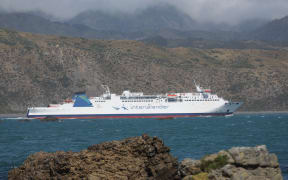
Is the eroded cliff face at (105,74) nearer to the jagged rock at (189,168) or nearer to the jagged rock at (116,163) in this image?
the jagged rock at (116,163)

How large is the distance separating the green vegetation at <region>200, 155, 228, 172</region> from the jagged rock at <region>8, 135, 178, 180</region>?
1.19 metres

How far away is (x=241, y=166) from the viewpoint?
15.4 metres

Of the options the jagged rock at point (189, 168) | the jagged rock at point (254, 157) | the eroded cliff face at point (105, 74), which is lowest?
the jagged rock at point (189, 168)

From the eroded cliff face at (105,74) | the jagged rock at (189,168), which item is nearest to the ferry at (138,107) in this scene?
the eroded cliff face at (105,74)

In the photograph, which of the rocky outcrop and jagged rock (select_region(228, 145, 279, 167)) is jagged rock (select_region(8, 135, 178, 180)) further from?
jagged rock (select_region(228, 145, 279, 167))

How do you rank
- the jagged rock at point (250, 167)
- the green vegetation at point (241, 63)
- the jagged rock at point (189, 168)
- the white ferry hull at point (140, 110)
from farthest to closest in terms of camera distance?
the green vegetation at point (241, 63) < the white ferry hull at point (140, 110) < the jagged rock at point (189, 168) < the jagged rock at point (250, 167)

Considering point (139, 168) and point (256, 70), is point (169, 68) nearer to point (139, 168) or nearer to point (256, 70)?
point (256, 70)

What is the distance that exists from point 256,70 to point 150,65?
43408mm

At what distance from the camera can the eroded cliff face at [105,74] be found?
14700cm

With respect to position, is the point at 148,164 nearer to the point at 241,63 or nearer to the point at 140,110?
the point at 140,110

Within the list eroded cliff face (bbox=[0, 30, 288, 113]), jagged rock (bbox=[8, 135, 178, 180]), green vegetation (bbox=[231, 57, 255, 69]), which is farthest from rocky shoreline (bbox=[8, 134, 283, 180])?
green vegetation (bbox=[231, 57, 255, 69])

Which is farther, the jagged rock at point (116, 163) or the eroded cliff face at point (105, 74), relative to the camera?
the eroded cliff face at point (105, 74)

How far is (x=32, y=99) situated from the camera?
14175cm

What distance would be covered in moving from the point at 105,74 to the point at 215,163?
14522cm
